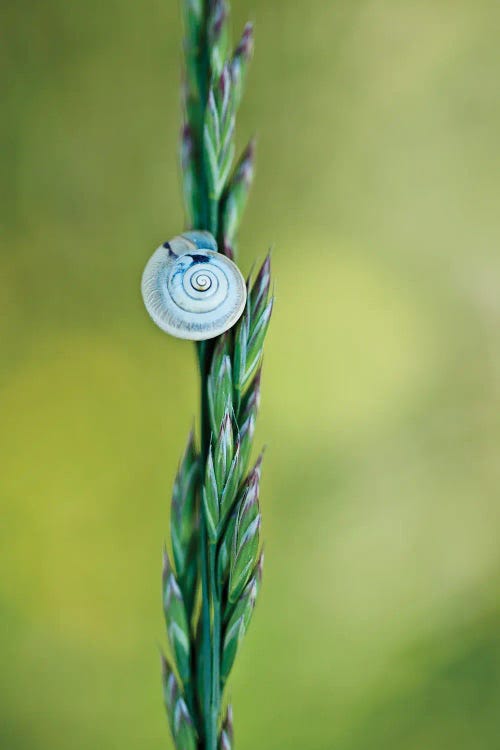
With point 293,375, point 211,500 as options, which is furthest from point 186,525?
point 293,375

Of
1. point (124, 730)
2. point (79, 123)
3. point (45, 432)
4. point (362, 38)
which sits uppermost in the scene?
point (362, 38)

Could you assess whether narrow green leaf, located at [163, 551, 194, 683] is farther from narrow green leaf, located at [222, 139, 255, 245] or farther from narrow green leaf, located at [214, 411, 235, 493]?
narrow green leaf, located at [222, 139, 255, 245]

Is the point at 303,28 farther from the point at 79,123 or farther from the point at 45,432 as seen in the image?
the point at 45,432

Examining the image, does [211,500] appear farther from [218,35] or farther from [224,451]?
[218,35]

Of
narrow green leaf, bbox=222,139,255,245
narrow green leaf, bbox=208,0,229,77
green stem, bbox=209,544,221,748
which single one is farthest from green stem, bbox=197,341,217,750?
narrow green leaf, bbox=208,0,229,77

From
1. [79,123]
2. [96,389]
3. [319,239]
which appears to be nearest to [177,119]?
[79,123]

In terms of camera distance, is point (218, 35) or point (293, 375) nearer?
point (218, 35)
